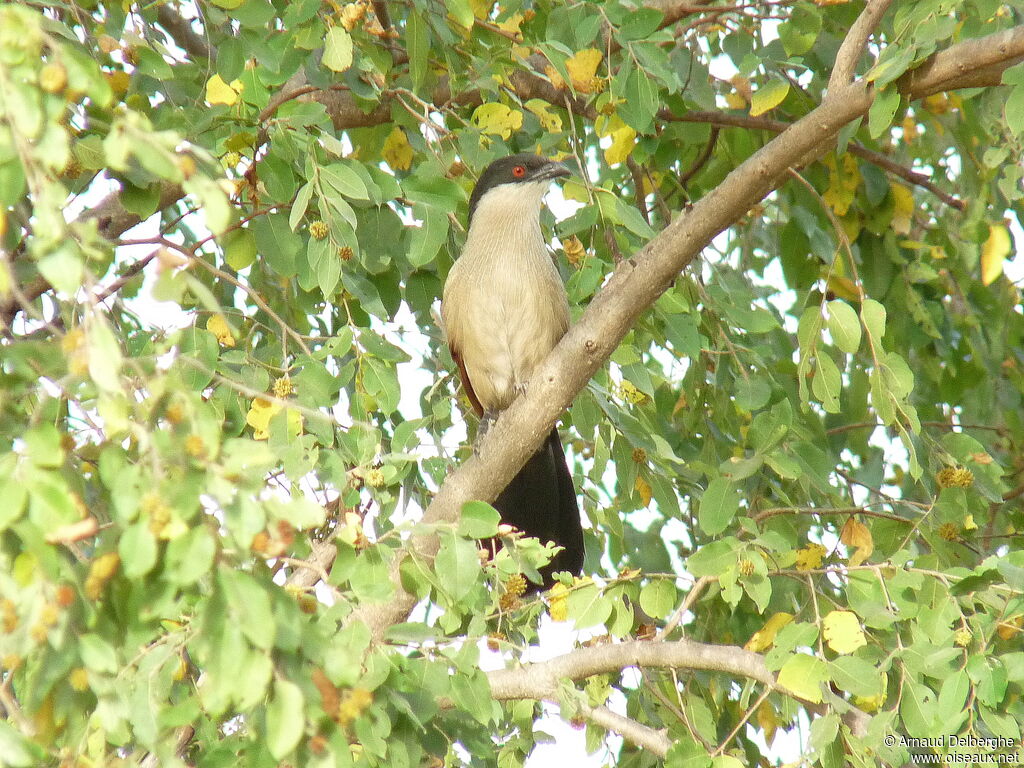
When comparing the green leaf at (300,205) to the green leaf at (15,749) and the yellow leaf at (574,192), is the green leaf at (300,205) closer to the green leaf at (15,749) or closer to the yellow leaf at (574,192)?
the yellow leaf at (574,192)

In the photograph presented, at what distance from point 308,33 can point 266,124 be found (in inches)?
9.3

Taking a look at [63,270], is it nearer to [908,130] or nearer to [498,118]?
[498,118]

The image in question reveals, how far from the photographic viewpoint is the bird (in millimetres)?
4250

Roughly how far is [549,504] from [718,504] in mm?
1292

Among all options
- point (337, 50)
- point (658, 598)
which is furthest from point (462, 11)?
point (658, 598)

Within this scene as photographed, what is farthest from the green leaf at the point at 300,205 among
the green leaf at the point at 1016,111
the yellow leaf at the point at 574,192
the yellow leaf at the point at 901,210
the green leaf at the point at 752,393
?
the yellow leaf at the point at 901,210

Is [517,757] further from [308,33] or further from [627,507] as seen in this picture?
[308,33]

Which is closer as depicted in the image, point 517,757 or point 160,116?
point 160,116

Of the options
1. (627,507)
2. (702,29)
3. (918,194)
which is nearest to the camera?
(627,507)

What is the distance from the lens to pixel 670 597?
284 centimetres

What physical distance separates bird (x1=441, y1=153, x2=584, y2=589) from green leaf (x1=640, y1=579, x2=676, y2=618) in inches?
52.7

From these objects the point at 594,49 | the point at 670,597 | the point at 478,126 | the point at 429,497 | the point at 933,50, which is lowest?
the point at 429,497

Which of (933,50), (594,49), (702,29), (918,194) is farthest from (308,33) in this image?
(918,194)

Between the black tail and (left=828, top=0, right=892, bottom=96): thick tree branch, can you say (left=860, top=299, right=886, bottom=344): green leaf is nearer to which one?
(left=828, top=0, right=892, bottom=96): thick tree branch
